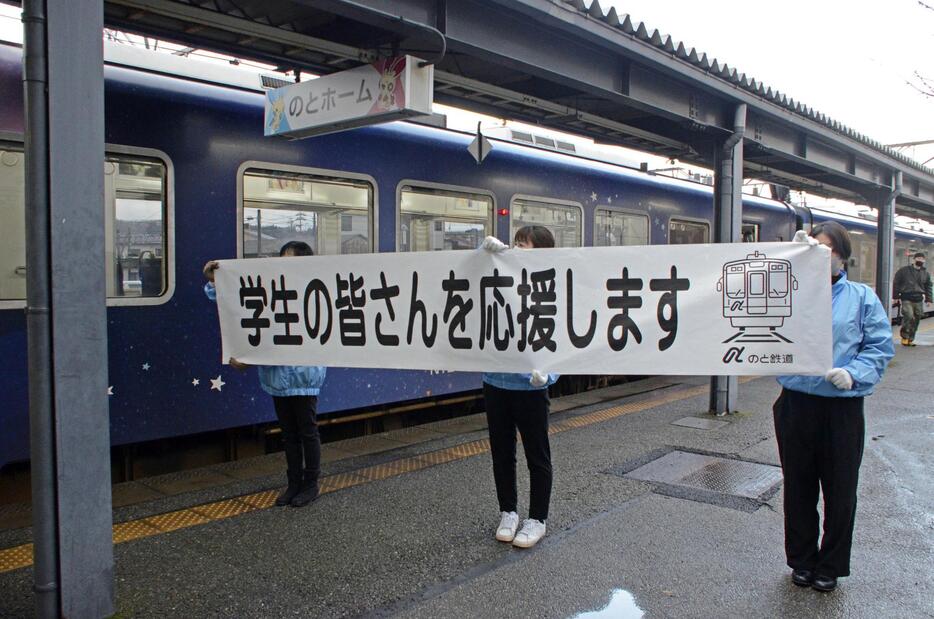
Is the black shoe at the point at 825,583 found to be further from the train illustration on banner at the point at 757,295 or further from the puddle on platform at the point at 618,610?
the train illustration on banner at the point at 757,295

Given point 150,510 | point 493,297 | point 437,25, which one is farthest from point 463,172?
point 150,510

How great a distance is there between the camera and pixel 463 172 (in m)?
6.96

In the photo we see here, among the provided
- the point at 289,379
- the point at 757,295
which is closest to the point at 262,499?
the point at 289,379

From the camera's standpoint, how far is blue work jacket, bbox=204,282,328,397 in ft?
14.5

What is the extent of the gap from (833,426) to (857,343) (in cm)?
39

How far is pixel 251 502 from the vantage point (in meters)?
4.69

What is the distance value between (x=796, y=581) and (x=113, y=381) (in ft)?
13.5

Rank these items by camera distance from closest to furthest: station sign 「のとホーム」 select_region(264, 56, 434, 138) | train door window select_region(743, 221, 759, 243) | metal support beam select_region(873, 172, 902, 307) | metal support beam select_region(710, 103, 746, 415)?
station sign 「のとホーム」 select_region(264, 56, 434, 138) < metal support beam select_region(710, 103, 746, 415) < train door window select_region(743, 221, 759, 243) < metal support beam select_region(873, 172, 902, 307)

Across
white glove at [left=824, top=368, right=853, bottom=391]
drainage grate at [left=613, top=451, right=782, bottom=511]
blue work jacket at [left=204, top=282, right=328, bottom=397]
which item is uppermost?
white glove at [left=824, top=368, right=853, bottom=391]

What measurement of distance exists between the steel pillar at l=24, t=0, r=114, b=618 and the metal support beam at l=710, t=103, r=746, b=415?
229 inches

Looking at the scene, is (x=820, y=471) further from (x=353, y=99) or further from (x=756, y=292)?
(x=353, y=99)

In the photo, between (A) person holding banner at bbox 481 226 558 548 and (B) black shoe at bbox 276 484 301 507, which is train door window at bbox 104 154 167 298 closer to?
(B) black shoe at bbox 276 484 301 507

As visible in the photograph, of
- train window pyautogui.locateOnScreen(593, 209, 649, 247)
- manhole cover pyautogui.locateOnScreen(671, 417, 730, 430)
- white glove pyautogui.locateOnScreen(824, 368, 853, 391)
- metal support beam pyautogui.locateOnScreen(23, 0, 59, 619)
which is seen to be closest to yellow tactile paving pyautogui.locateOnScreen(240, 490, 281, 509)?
metal support beam pyautogui.locateOnScreen(23, 0, 59, 619)

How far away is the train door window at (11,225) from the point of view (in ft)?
14.3
